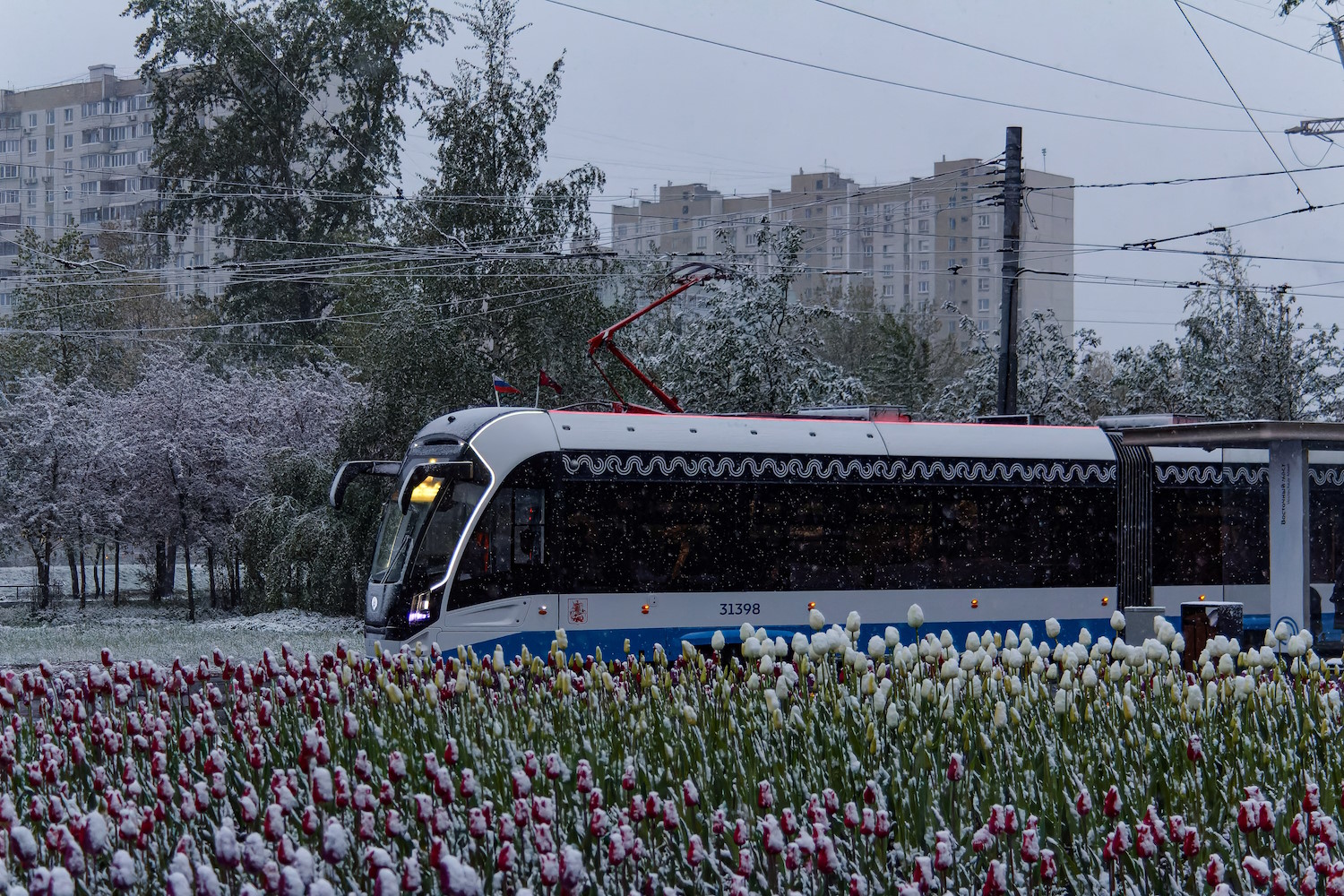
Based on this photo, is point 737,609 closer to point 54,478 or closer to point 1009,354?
point 1009,354

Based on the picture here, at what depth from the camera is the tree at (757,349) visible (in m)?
26.0

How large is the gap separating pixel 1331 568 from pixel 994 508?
Result: 4404 millimetres

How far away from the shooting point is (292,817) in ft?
18.9

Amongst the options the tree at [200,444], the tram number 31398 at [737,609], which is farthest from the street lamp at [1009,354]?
the tree at [200,444]

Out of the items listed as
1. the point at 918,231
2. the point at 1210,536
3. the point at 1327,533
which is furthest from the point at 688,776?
the point at 918,231

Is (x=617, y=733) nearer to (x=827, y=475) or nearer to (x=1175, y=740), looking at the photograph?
(x=1175, y=740)

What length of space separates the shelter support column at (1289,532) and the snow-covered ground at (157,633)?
514 inches

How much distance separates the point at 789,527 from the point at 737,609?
1.12 m

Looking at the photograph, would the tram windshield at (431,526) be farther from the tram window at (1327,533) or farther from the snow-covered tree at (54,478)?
the snow-covered tree at (54,478)

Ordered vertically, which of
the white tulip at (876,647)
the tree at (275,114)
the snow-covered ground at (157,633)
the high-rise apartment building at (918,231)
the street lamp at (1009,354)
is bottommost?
the snow-covered ground at (157,633)

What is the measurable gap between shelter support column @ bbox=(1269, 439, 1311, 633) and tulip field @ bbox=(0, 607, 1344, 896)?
531cm

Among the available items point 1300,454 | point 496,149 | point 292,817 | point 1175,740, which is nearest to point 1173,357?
point 496,149

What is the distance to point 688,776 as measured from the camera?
6.31 metres

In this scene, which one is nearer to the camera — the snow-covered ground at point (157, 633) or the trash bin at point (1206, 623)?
the trash bin at point (1206, 623)
